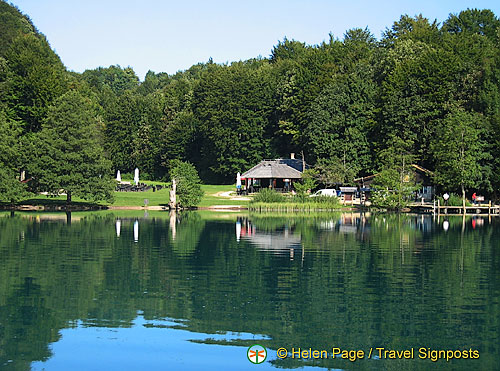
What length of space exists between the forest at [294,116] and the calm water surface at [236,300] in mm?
30192

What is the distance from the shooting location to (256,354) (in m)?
17.2

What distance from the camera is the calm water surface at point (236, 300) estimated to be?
56.7ft

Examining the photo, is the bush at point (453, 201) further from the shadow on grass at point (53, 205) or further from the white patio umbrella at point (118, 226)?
the white patio umbrella at point (118, 226)

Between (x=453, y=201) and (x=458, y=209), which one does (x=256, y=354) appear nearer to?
(x=453, y=201)

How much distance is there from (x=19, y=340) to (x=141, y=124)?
110082 millimetres

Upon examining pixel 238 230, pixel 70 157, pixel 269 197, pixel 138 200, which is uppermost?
pixel 70 157

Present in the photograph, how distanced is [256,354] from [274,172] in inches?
3050

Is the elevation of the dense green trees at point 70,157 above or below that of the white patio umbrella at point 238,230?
above

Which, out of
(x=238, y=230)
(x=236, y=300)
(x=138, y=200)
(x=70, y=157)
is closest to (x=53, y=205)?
(x=70, y=157)

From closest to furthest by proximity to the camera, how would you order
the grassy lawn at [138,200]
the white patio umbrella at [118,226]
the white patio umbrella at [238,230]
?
the white patio umbrella at [238,230], the white patio umbrella at [118,226], the grassy lawn at [138,200]

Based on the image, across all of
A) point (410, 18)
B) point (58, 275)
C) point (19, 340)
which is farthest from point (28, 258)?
point (410, 18)

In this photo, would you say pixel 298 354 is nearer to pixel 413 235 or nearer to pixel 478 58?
pixel 413 235

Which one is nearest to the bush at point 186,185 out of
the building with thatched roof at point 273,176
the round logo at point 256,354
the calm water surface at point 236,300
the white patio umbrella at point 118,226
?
the white patio umbrella at point 118,226

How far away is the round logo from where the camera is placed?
1682 centimetres
